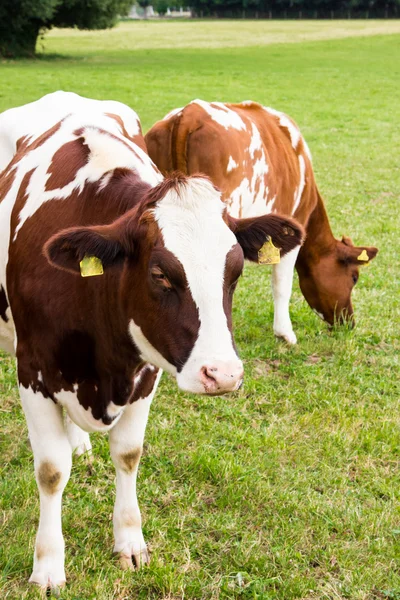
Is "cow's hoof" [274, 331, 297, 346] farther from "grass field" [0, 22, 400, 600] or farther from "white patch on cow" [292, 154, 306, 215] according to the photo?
"white patch on cow" [292, 154, 306, 215]

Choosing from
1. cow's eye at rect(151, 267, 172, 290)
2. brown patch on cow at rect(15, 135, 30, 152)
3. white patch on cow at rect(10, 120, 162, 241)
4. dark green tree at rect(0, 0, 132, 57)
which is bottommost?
dark green tree at rect(0, 0, 132, 57)

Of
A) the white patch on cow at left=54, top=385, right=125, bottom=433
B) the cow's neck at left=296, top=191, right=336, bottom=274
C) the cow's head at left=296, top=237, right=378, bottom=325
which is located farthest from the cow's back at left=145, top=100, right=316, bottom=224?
the white patch on cow at left=54, top=385, right=125, bottom=433

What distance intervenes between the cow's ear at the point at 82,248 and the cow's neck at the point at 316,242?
378 cm

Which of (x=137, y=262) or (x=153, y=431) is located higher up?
(x=137, y=262)

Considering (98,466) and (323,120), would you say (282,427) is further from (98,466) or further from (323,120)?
(323,120)

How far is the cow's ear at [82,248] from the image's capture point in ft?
8.89

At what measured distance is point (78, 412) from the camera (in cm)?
326

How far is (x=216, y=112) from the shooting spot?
6012mm

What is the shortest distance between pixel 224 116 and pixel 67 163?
2822 mm

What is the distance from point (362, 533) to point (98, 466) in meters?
1.52

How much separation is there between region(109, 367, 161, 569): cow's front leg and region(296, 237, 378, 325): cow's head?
318cm

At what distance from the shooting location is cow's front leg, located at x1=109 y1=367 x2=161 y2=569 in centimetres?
344

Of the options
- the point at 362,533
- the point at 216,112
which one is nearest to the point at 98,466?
the point at 362,533

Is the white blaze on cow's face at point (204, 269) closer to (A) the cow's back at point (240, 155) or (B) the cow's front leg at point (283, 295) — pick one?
(A) the cow's back at point (240, 155)
